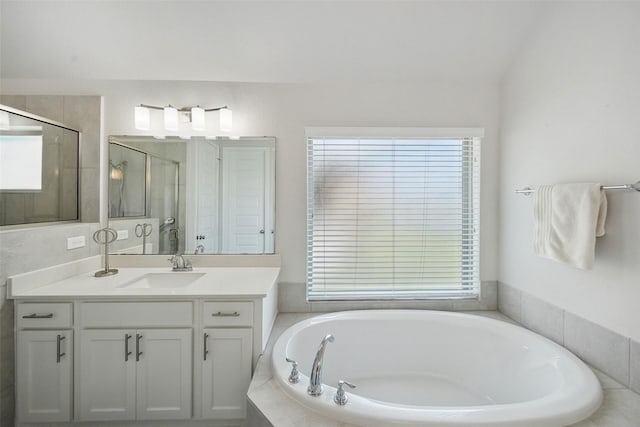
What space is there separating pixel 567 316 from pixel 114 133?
10.3ft

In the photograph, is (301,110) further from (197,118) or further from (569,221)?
(569,221)

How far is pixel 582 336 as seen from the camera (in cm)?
148

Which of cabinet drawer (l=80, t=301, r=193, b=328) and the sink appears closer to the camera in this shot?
cabinet drawer (l=80, t=301, r=193, b=328)

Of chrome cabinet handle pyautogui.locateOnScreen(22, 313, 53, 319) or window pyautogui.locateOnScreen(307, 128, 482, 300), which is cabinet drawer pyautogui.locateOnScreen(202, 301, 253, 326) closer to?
window pyautogui.locateOnScreen(307, 128, 482, 300)

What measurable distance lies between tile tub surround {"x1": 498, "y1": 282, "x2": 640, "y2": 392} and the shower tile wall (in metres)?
2.99

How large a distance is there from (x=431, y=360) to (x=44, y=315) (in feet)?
7.45

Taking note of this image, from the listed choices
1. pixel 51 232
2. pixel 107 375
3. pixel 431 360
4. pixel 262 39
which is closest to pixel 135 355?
pixel 107 375

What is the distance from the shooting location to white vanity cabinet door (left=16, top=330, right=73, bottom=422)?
1519 millimetres

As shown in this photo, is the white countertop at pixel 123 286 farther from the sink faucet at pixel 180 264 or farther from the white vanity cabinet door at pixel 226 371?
the white vanity cabinet door at pixel 226 371

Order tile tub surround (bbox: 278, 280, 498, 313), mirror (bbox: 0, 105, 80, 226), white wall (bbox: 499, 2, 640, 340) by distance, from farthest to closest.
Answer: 1. tile tub surround (bbox: 278, 280, 498, 313)
2. mirror (bbox: 0, 105, 80, 226)
3. white wall (bbox: 499, 2, 640, 340)

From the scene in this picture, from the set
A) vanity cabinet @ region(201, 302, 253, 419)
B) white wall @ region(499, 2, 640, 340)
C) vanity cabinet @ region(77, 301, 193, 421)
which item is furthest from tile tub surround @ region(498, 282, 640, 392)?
vanity cabinet @ region(77, 301, 193, 421)

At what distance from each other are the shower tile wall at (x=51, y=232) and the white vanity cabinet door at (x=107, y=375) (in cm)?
48

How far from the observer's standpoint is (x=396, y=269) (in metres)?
2.19

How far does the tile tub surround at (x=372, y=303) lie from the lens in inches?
84.8
